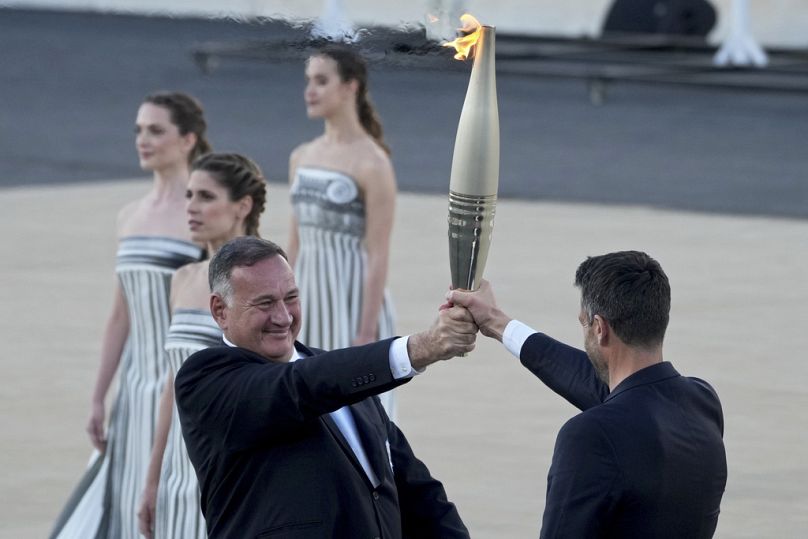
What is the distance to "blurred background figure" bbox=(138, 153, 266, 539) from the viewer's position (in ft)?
20.9

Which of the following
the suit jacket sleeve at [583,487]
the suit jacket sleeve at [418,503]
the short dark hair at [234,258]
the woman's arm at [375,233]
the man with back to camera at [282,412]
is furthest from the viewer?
the woman's arm at [375,233]

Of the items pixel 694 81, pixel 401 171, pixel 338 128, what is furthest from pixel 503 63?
pixel 338 128

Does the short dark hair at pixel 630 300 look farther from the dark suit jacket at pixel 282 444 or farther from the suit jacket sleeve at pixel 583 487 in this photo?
the dark suit jacket at pixel 282 444

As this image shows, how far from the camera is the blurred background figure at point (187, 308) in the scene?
6371 mm

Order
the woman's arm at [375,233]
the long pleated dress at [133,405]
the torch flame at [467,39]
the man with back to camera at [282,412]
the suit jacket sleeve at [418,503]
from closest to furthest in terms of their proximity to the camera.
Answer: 1. the man with back to camera at [282,412]
2. the torch flame at [467,39]
3. the suit jacket sleeve at [418,503]
4. the long pleated dress at [133,405]
5. the woman's arm at [375,233]

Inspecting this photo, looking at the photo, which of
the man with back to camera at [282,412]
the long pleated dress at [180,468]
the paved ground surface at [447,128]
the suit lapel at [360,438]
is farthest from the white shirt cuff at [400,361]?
the paved ground surface at [447,128]

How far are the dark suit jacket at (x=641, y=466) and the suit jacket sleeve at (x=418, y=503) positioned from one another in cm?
77

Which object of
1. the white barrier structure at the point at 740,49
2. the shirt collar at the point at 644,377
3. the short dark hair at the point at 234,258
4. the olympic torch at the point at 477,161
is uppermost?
the white barrier structure at the point at 740,49

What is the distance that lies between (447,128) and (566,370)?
1921cm

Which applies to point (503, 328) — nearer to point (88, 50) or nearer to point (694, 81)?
point (694, 81)

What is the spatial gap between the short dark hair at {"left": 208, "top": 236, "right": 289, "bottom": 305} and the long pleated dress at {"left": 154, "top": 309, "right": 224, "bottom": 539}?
1.56m

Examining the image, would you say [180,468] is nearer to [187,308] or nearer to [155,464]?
[155,464]

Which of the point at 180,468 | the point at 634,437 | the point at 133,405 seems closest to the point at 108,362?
the point at 133,405

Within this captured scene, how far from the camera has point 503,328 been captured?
16.1 ft
